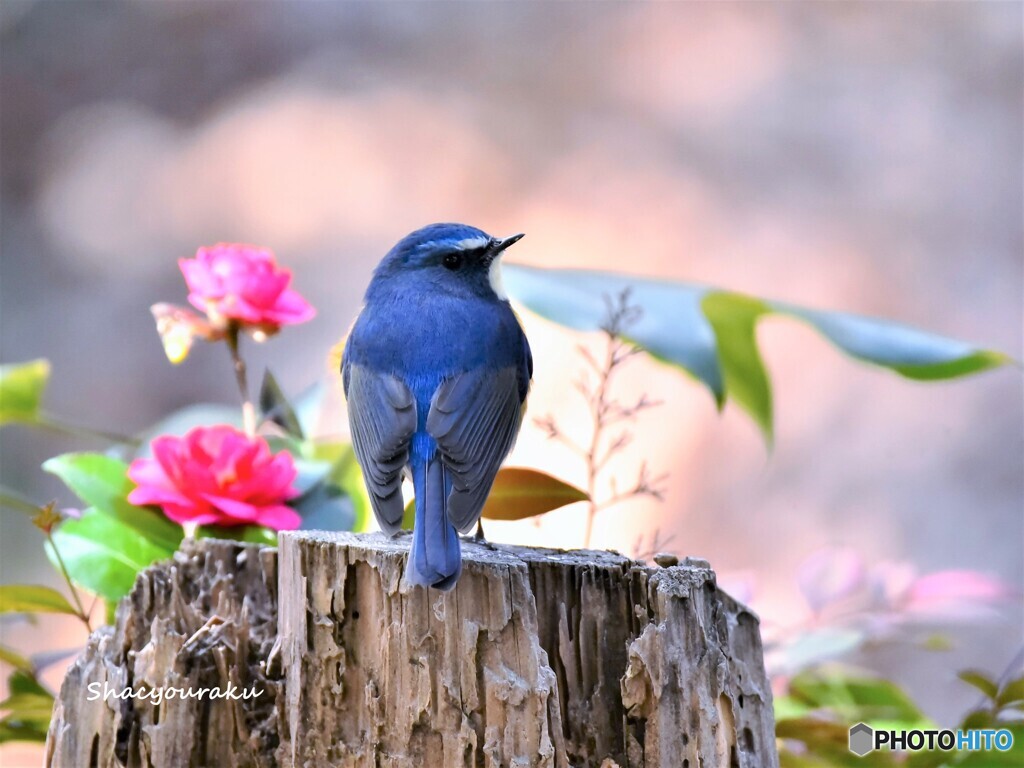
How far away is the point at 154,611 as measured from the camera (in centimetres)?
200

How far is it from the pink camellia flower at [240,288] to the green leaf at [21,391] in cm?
42

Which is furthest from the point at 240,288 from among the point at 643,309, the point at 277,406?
the point at 643,309

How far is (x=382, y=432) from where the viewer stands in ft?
6.56

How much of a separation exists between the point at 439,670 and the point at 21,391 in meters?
1.22

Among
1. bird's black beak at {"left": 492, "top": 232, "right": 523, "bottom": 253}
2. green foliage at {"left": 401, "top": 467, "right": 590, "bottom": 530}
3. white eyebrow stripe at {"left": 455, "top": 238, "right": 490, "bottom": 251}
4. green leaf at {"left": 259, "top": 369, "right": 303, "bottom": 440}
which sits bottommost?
green foliage at {"left": 401, "top": 467, "right": 590, "bottom": 530}

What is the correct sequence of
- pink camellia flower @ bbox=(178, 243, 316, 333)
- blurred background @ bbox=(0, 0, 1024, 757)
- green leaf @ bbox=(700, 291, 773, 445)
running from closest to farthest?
pink camellia flower @ bbox=(178, 243, 316, 333) < green leaf @ bbox=(700, 291, 773, 445) < blurred background @ bbox=(0, 0, 1024, 757)

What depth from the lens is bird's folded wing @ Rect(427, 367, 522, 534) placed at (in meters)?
1.90

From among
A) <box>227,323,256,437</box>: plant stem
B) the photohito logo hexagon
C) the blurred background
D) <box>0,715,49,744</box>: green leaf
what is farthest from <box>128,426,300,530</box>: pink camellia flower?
the blurred background

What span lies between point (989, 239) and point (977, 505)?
46.5 inches

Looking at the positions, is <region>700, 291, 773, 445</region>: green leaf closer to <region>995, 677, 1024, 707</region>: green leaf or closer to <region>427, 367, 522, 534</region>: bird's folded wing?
<region>427, 367, 522, 534</region>: bird's folded wing

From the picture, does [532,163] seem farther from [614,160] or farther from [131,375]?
[131,375]

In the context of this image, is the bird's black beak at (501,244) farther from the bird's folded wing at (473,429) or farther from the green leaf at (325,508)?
the green leaf at (325,508)

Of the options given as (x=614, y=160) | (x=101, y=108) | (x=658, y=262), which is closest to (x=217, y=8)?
(x=101, y=108)

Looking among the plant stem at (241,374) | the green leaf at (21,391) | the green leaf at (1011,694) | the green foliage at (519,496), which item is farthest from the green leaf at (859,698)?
the green leaf at (21,391)
